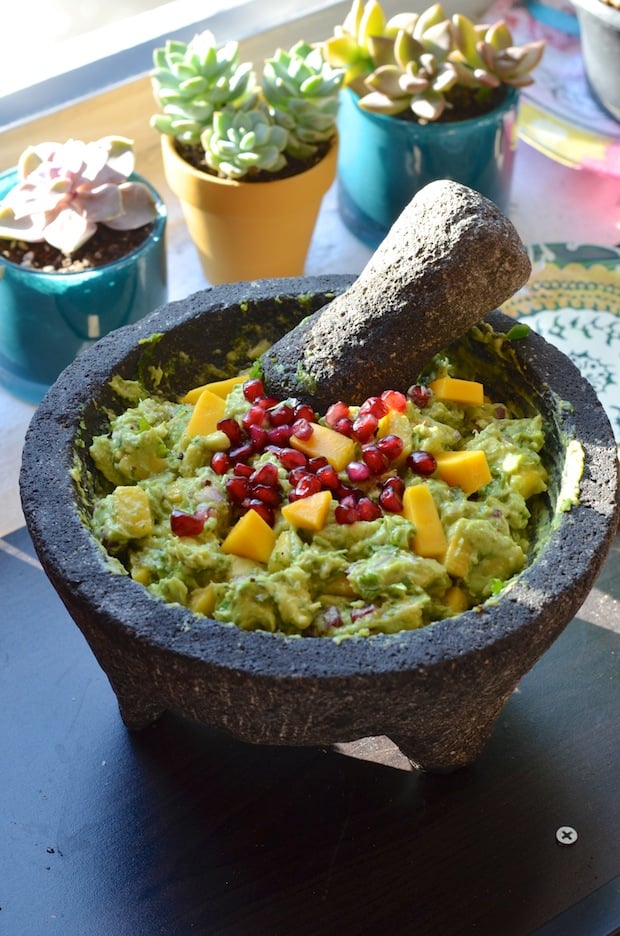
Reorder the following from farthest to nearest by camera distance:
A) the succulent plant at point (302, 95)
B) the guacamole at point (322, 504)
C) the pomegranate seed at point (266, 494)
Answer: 1. the succulent plant at point (302, 95)
2. the pomegranate seed at point (266, 494)
3. the guacamole at point (322, 504)

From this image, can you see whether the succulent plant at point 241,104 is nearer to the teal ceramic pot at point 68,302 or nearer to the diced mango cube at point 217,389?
the teal ceramic pot at point 68,302

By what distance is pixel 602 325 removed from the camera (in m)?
2.35

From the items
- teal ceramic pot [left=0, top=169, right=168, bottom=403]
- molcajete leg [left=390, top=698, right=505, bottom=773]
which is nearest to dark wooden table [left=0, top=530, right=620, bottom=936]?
molcajete leg [left=390, top=698, right=505, bottom=773]

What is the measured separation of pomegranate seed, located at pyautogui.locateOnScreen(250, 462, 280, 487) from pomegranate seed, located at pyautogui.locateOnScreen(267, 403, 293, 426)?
12cm

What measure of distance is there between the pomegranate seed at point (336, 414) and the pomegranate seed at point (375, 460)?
99 mm

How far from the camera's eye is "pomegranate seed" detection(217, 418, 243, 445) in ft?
5.32

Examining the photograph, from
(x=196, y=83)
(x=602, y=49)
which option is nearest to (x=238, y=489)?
(x=196, y=83)

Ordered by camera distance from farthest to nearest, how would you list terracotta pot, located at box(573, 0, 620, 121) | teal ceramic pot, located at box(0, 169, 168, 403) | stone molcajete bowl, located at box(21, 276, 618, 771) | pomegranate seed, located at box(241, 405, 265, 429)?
terracotta pot, located at box(573, 0, 620, 121) < teal ceramic pot, located at box(0, 169, 168, 403) < pomegranate seed, located at box(241, 405, 265, 429) < stone molcajete bowl, located at box(21, 276, 618, 771)

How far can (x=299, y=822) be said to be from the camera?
160cm

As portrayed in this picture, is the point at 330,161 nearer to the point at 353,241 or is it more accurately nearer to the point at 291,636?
the point at 353,241

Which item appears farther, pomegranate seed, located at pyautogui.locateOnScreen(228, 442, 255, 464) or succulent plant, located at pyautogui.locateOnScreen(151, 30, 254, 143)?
succulent plant, located at pyautogui.locateOnScreen(151, 30, 254, 143)

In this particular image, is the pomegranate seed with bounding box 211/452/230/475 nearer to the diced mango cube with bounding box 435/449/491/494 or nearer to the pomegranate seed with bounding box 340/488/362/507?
the pomegranate seed with bounding box 340/488/362/507

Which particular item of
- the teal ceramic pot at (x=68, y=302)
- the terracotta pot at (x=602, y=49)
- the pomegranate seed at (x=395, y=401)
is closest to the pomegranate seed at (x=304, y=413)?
the pomegranate seed at (x=395, y=401)

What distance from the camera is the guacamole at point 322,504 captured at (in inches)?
56.3
